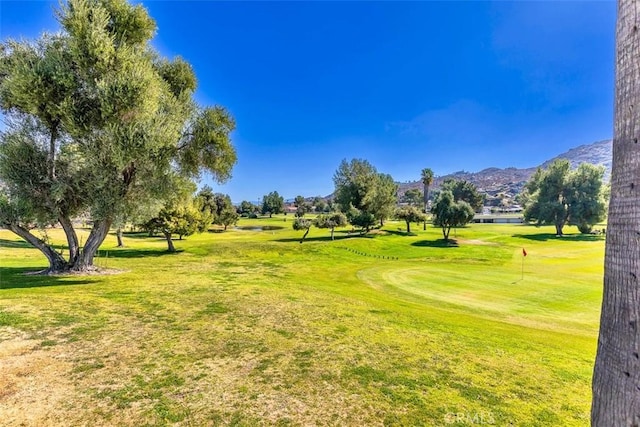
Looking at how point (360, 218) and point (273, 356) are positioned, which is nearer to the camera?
point (273, 356)

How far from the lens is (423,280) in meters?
22.2

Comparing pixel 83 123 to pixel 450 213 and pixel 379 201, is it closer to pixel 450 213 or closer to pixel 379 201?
pixel 450 213

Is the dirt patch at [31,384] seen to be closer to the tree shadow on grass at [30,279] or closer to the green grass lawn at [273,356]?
the green grass lawn at [273,356]

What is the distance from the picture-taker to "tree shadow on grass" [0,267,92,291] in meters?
13.4

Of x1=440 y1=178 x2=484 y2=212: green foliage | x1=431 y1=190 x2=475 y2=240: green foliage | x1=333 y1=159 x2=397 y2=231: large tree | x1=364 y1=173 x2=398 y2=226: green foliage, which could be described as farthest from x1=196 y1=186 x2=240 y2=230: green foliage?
x1=440 y1=178 x2=484 y2=212: green foliage

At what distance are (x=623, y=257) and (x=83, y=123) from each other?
58.2 ft

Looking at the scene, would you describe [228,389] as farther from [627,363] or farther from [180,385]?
[627,363]

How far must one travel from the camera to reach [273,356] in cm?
738

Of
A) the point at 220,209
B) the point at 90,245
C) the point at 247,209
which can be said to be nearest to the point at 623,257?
the point at 90,245

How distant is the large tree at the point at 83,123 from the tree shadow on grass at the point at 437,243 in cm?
3735

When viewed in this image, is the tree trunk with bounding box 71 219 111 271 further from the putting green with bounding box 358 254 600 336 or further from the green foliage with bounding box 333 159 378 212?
the green foliage with bounding box 333 159 378 212

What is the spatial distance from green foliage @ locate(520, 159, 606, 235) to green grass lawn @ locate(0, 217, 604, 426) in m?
51.0

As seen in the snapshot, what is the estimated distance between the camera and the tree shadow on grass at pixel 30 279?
13375 mm

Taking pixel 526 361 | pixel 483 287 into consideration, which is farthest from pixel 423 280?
pixel 526 361
